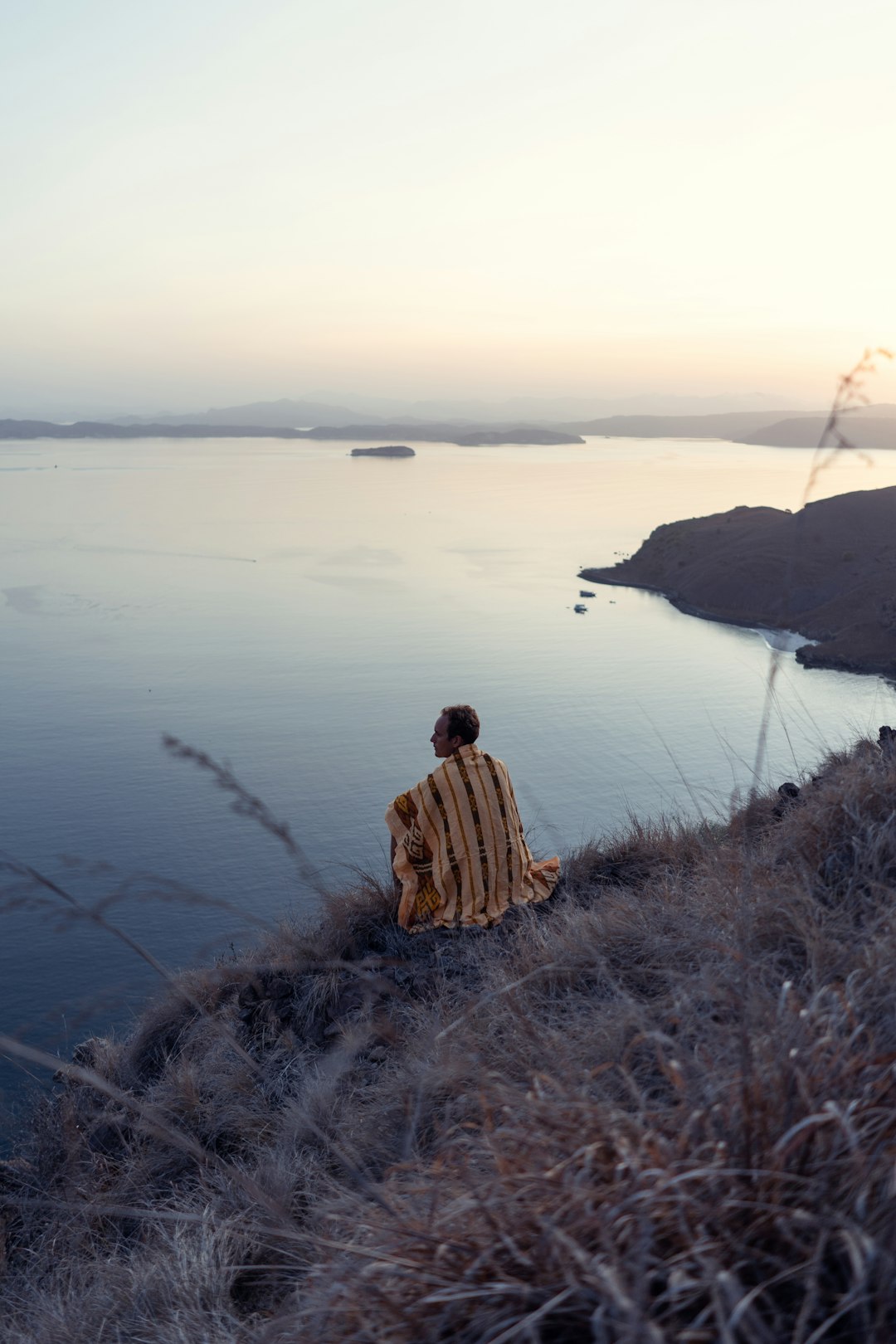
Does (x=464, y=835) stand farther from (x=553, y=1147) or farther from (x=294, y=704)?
(x=294, y=704)

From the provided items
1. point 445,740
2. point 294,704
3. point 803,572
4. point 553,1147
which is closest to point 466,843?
point 445,740

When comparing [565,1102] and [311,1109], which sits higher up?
[565,1102]

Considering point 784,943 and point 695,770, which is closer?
point 784,943

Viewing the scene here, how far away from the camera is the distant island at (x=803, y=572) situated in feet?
142

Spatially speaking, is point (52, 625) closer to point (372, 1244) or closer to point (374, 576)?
point (374, 576)

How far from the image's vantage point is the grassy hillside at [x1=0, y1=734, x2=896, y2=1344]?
1412 mm

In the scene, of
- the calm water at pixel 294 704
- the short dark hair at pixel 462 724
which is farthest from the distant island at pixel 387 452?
the short dark hair at pixel 462 724

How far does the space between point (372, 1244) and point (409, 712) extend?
29443mm

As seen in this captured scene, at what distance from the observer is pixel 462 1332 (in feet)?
4.65

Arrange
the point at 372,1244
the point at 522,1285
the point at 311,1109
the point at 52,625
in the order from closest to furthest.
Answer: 1. the point at 522,1285
2. the point at 372,1244
3. the point at 311,1109
4. the point at 52,625

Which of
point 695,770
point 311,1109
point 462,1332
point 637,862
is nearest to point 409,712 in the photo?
point 695,770

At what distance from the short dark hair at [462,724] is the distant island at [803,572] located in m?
37.7

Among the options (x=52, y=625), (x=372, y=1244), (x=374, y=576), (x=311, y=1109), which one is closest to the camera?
(x=372, y=1244)

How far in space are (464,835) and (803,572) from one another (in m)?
51.7
